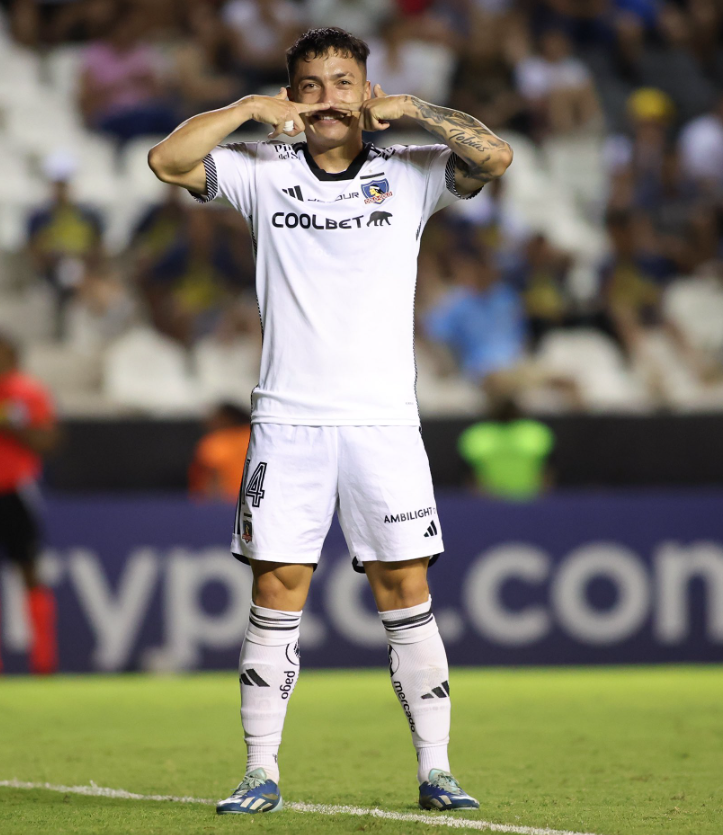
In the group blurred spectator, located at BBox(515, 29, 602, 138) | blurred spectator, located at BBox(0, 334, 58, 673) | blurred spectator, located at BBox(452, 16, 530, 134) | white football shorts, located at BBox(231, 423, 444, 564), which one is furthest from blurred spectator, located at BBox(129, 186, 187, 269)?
white football shorts, located at BBox(231, 423, 444, 564)

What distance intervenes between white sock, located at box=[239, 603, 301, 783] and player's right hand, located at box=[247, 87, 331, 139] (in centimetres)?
138

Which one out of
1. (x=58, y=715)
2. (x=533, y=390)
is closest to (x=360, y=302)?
(x=58, y=715)

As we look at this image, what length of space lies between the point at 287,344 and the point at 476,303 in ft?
21.8

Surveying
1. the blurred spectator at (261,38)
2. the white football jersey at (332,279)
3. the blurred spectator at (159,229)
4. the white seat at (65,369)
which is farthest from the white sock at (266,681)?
the blurred spectator at (261,38)

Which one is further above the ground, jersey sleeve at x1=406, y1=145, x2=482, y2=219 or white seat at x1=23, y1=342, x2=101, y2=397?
jersey sleeve at x1=406, y1=145, x2=482, y2=219

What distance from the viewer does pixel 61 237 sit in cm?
Result: 1100

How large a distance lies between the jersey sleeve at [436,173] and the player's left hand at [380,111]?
0.70ft

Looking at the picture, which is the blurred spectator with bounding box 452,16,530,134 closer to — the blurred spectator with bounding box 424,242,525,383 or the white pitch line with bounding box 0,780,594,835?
the blurred spectator with bounding box 424,242,525,383

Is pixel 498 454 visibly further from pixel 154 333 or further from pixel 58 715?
pixel 58 715

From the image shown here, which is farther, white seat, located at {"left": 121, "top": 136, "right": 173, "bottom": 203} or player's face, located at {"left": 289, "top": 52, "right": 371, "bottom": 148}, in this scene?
white seat, located at {"left": 121, "top": 136, "right": 173, "bottom": 203}

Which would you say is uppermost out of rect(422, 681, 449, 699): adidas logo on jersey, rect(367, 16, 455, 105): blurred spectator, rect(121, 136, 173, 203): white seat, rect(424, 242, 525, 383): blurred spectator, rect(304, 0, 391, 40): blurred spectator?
rect(304, 0, 391, 40): blurred spectator

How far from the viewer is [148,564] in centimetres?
843

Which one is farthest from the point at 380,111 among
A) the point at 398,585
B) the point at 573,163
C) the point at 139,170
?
the point at 573,163

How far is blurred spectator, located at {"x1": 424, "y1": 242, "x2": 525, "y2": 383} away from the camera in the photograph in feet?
33.7
